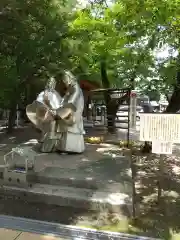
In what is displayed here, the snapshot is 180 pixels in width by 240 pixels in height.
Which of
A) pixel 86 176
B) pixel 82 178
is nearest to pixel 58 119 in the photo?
pixel 86 176

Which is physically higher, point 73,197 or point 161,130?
point 161,130

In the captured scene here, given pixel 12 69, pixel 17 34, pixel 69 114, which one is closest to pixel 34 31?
pixel 17 34

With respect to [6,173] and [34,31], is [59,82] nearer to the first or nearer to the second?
[34,31]

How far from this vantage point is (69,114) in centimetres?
671

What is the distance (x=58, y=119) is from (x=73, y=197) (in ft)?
9.54

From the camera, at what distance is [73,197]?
4523 millimetres

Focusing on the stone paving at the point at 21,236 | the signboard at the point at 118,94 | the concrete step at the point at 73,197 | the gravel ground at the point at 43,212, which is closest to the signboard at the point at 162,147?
the concrete step at the point at 73,197

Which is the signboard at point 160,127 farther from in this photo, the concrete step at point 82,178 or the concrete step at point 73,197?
the concrete step at point 82,178

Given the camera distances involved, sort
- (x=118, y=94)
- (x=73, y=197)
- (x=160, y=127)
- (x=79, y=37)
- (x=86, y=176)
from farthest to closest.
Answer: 1. (x=118, y=94)
2. (x=79, y=37)
3. (x=86, y=176)
4. (x=73, y=197)
5. (x=160, y=127)

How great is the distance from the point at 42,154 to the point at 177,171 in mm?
3563

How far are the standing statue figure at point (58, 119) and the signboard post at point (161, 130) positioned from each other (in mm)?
2871

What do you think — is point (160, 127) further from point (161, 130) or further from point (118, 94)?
point (118, 94)

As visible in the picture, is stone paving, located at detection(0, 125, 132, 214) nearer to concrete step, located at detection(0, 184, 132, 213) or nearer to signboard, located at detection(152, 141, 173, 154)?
concrete step, located at detection(0, 184, 132, 213)

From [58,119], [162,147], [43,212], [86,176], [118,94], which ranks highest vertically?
[118,94]
